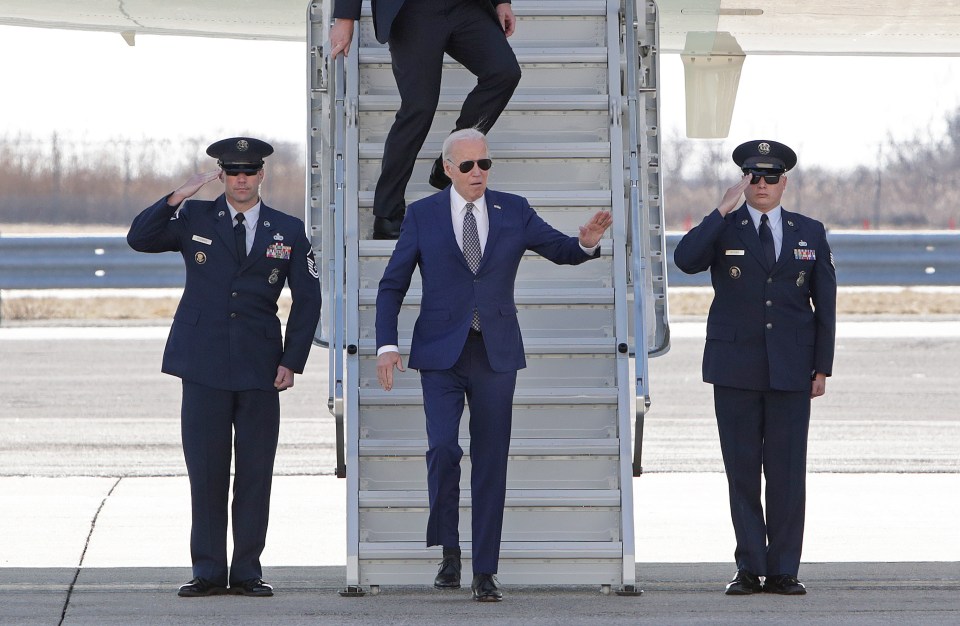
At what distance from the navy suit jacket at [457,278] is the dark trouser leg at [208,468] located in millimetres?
847

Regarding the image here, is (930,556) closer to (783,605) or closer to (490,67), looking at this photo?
(783,605)

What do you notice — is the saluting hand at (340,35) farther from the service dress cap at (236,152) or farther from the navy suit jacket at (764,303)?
the navy suit jacket at (764,303)

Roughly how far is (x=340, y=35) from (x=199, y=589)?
2.39 meters

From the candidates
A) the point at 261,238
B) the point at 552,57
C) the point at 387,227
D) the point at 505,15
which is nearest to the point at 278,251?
the point at 261,238

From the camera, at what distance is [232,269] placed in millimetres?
5848

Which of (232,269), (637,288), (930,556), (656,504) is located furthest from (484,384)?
(656,504)

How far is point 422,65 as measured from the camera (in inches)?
242

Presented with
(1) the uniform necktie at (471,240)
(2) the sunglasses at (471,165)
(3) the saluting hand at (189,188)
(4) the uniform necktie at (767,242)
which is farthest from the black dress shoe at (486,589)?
(3) the saluting hand at (189,188)

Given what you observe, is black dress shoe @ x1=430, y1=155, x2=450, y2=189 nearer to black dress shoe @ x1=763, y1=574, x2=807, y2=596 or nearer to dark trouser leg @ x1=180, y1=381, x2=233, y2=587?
dark trouser leg @ x1=180, y1=381, x2=233, y2=587

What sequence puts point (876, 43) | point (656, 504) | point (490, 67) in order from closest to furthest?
1. point (490, 67)
2. point (656, 504)
3. point (876, 43)

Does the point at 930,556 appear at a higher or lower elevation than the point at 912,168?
lower

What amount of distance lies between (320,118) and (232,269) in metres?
1.35

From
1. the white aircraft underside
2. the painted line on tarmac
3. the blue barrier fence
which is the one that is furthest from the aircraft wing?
the blue barrier fence

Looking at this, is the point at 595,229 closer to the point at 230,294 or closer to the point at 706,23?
the point at 230,294
